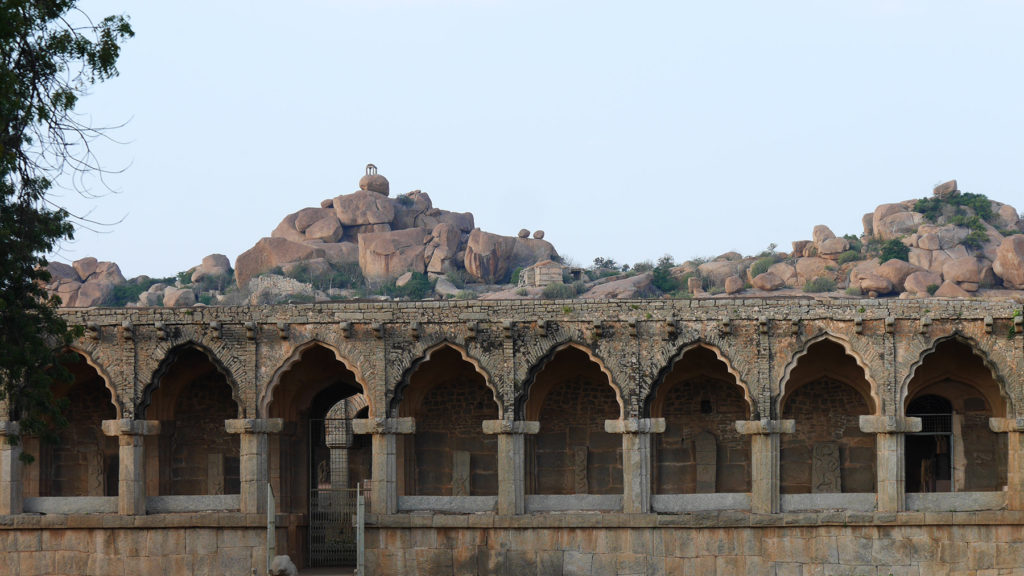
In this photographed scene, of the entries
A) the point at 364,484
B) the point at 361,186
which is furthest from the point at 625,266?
the point at 364,484

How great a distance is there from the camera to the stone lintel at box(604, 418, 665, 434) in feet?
88.5

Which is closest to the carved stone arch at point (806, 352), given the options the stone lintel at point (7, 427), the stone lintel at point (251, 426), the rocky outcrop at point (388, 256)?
the stone lintel at point (251, 426)

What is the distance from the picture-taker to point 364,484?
31641 mm

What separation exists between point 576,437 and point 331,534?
5540 mm

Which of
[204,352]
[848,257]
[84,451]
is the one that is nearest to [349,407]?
[84,451]

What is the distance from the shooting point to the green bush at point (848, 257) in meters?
74.3

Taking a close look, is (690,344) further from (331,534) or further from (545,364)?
(331,534)

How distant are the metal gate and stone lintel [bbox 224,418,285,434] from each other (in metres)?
2.26

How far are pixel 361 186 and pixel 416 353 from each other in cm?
6042

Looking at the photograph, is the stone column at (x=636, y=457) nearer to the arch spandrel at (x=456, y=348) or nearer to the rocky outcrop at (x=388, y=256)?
the arch spandrel at (x=456, y=348)

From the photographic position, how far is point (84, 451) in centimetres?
3042

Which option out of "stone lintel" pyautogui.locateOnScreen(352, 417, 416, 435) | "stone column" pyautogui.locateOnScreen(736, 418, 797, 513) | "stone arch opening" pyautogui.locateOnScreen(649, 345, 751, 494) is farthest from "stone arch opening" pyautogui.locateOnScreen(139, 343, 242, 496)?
"stone column" pyautogui.locateOnScreen(736, 418, 797, 513)

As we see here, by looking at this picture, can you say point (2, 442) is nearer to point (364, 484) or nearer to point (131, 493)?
point (131, 493)

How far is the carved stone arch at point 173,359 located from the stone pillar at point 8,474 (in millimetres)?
2444
